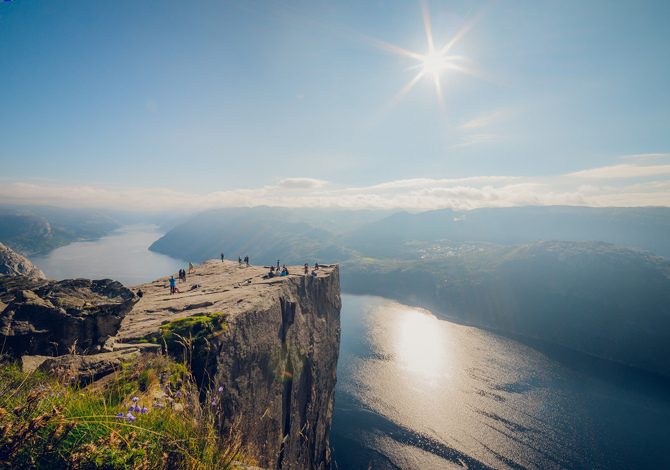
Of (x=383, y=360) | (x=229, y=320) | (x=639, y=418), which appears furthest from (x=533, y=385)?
(x=229, y=320)

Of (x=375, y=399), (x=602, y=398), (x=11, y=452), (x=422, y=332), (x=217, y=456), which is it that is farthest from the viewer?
(x=422, y=332)

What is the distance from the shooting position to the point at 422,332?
522 ft

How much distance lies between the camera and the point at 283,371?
27031mm

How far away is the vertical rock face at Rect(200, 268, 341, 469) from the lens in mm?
17547

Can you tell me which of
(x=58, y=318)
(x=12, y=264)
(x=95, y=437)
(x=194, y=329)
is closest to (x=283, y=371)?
(x=194, y=329)

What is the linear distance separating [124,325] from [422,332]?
528 ft

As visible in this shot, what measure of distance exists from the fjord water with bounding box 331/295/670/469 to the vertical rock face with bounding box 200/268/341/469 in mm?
39782

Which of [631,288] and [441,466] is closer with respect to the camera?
[441,466]

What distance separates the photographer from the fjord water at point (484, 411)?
72625mm

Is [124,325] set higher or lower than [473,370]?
higher

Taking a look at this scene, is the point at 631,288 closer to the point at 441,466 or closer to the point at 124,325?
the point at 441,466

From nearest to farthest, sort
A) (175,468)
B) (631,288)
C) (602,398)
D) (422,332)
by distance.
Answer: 1. (175,468)
2. (602,398)
3. (422,332)
4. (631,288)

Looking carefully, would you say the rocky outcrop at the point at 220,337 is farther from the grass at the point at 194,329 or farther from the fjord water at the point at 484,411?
the fjord water at the point at 484,411

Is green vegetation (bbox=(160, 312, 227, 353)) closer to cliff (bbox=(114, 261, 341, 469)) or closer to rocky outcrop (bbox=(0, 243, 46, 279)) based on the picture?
cliff (bbox=(114, 261, 341, 469))
